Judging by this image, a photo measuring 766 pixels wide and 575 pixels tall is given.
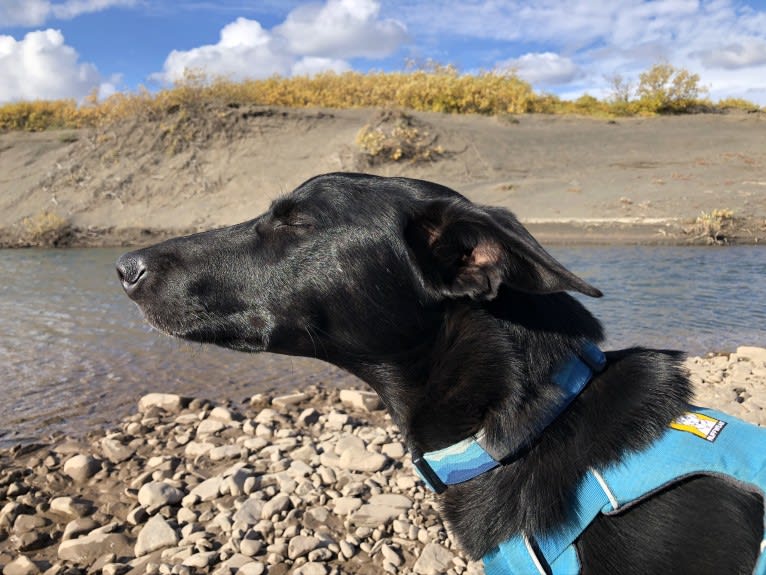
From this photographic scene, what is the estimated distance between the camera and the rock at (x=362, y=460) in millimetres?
3996

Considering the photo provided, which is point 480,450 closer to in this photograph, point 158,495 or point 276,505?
point 276,505

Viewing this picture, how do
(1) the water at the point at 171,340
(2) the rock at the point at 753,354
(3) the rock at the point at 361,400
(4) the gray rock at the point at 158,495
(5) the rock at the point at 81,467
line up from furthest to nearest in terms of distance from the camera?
(2) the rock at the point at 753,354
(1) the water at the point at 171,340
(3) the rock at the point at 361,400
(5) the rock at the point at 81,467
(4) the gray rock at the point at 158,495

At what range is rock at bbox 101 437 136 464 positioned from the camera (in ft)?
14.6

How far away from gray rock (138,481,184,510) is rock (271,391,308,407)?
1.66 metres

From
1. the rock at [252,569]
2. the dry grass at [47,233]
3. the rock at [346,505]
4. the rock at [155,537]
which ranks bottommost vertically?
the dry grass at [47,233]

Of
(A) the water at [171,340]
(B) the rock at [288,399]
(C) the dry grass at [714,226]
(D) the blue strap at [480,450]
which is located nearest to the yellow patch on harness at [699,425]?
(D) the blue strap at [480,450]

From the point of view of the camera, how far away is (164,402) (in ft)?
17.7

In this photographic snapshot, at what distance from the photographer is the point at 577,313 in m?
2.12

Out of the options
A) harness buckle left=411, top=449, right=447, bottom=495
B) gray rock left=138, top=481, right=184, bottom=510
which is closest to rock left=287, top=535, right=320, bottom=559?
gray rock left=138, top=481, right=184, bottom=510

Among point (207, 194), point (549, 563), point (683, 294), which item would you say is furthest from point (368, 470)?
point (207, 194)

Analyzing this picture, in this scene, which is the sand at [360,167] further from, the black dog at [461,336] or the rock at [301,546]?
the black dog at [461,336]

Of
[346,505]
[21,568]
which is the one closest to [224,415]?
Answer: [346,505]

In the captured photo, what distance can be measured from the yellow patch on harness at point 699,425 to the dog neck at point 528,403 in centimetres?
3

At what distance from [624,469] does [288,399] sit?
3.90 m
